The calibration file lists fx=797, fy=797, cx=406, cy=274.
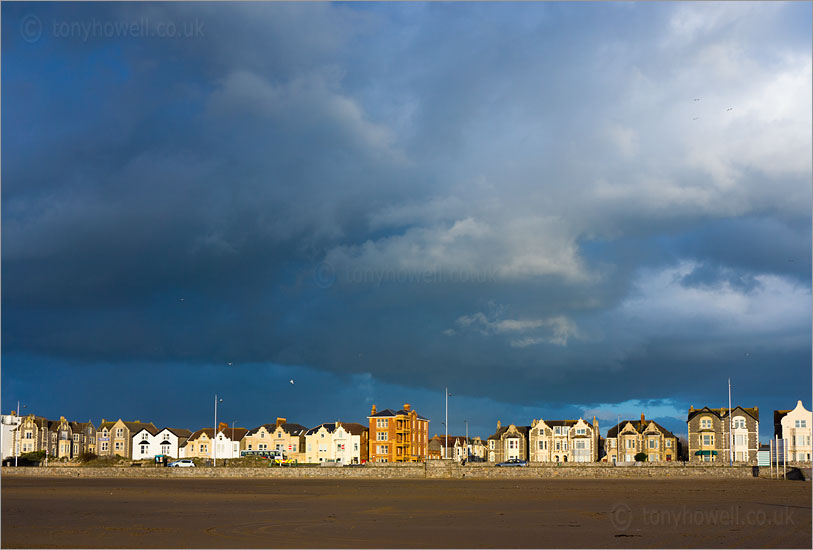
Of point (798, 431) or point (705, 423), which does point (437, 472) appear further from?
point (798, 431)

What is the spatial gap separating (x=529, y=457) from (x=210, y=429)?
5780cm

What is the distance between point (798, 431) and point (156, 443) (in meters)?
107

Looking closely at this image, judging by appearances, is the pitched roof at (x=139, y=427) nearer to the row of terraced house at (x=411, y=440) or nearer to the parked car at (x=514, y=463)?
the row of terraced house at (x=411, y=440)

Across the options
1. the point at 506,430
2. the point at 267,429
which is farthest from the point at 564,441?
the point at 267,429

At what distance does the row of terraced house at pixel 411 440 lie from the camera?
362 feet

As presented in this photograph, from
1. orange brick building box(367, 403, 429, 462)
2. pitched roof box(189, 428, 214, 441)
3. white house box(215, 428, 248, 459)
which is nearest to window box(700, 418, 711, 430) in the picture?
orange brick building box(367, 403, 429, 462)

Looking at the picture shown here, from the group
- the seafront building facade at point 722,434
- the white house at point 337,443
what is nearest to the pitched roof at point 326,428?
the white house at point 337,443

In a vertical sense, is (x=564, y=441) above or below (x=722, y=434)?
below

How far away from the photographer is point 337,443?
430 ft

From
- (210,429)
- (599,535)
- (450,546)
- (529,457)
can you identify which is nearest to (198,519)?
(450,546)

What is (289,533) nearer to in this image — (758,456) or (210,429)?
(758,456)

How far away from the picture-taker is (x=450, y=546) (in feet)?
71.9

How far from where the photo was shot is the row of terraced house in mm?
110375

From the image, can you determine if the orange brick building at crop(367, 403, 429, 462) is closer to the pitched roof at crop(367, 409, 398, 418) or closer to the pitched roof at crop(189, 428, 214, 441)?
the pitched roof at crop(367, 409, 398, 418)
